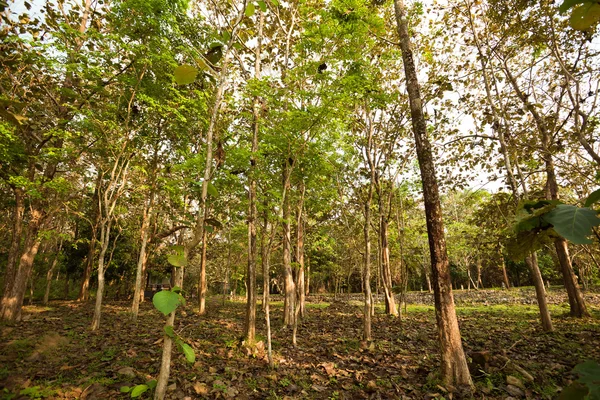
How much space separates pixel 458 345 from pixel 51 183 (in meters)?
14.0

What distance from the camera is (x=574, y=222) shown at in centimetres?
92

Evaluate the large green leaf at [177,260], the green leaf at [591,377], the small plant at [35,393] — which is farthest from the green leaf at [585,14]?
the small plant at [35,393]

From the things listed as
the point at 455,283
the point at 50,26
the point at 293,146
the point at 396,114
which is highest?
the point at 50,26

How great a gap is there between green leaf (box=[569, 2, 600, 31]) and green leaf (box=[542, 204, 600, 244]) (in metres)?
0.65

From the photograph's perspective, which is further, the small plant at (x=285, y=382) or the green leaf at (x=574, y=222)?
the small plant at (x=285, y=382)

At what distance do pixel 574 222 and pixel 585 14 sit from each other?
79cm

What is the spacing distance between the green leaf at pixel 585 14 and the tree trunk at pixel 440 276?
5.00 m

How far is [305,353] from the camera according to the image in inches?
315

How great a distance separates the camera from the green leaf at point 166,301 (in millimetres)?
2150

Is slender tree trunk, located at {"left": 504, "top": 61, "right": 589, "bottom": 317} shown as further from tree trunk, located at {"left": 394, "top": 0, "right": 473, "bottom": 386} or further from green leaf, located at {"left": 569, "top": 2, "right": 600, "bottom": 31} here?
green leaf, located at {"left": 569, "top": 2, "right": 600, "bottom": 31}

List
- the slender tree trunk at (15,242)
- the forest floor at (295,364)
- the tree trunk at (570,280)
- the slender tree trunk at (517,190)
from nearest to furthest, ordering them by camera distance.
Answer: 1. the forest floor at (295,364)
2. the slender tree trunk at (517,190)
3. the tree trunk at (570,280)
4. the slender tree trunk at (15,242)

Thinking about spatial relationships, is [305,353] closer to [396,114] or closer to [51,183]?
[396,114]

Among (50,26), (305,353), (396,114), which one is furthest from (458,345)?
(50,26)

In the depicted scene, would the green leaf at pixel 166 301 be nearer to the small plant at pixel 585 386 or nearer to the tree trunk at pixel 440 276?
the small plant at pixel 585 386
